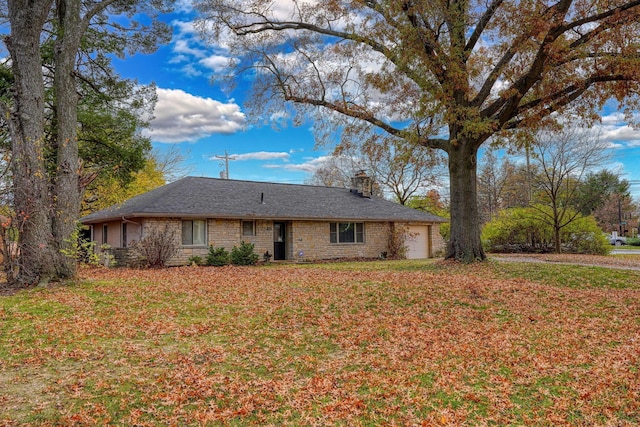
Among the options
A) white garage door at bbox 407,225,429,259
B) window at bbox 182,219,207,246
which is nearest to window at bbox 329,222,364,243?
white garage door at bbox 407,225,429,259

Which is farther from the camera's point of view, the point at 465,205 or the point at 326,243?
the point at 326,243

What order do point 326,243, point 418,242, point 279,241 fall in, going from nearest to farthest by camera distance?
point 279,241 < point 326,243 < point 418,242

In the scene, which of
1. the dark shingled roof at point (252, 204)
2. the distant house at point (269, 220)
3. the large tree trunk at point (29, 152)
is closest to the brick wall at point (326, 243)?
the distant house at point (269, 220)

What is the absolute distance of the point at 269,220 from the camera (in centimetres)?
1923

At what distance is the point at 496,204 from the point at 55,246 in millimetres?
40195

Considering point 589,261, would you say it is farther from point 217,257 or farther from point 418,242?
point 217,257

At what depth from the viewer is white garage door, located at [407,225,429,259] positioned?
2280cm

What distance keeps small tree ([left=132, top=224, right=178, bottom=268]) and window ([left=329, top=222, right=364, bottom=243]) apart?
7.61m

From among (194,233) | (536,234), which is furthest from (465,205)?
(536,234)

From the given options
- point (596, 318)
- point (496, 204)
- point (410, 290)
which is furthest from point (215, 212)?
point (496, 204)

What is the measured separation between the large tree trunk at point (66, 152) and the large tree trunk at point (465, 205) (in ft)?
37.0

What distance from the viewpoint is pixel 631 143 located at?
101 ft

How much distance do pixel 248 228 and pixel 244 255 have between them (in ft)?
5.61

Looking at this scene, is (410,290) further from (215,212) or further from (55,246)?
(215,212)
